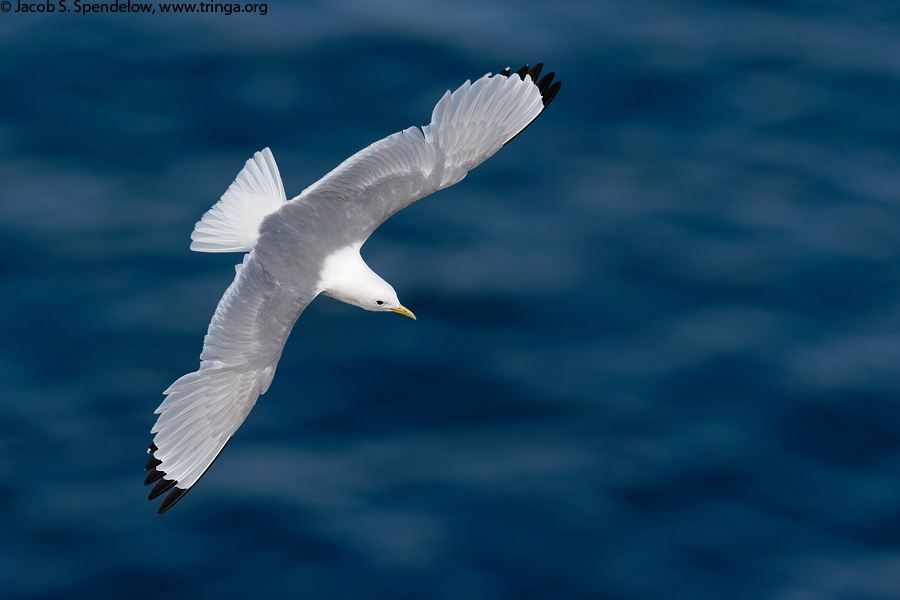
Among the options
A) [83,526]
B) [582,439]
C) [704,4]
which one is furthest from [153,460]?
[704,4]

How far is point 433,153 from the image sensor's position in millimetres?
9523

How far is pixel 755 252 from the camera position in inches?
435

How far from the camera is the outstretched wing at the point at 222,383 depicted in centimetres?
839

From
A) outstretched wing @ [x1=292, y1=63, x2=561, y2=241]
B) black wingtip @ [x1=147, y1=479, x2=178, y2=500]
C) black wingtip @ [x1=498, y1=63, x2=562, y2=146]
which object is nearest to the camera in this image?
black wingtip @ [x1=147, y1=479, x2=178, y2=500]

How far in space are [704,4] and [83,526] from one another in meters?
7.16

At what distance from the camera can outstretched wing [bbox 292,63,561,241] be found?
9312mm

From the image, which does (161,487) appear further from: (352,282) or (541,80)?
(541,80)

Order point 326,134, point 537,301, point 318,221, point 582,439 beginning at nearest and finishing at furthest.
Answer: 1. point 318,221
2. point 582,439
3. point 537,301
4. point 326,134

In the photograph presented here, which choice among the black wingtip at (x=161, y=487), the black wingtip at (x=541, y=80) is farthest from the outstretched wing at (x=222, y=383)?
the black wingtip at (x=541, y=80)

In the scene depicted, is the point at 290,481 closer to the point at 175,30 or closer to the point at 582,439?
the point at 582,439

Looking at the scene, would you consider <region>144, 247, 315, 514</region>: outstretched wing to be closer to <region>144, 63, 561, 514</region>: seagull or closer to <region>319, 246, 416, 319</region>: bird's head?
<region>144, 63, 561, 514</region>: seagull

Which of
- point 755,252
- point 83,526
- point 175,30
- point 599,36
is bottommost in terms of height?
point 83,526

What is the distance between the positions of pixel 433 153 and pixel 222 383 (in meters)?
2.20

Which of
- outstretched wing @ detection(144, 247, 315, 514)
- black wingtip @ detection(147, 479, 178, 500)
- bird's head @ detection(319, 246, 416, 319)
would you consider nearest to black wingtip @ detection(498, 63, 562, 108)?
bird's head @ detection(319, 246, 416, 319)
